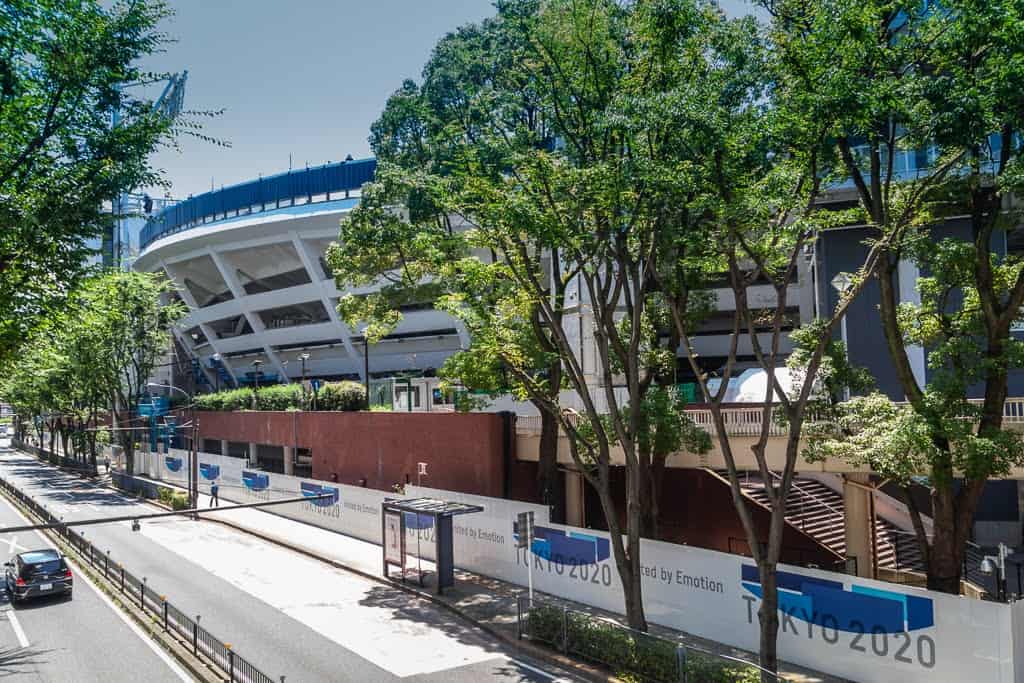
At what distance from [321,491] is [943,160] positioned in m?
25.5

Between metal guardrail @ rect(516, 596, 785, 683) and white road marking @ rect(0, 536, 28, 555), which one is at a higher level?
metal guardrail @ rect(516, 596, 785, 683)

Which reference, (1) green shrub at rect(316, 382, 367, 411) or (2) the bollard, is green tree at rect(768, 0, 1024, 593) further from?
(1) green shrub at rect(316, 382, 367, 411)

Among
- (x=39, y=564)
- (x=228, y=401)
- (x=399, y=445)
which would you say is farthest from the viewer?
(x=228, y=401)

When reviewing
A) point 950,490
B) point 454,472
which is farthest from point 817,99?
point 454,472

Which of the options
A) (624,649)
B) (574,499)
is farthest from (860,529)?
(624,649)

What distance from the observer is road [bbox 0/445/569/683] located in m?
15.9

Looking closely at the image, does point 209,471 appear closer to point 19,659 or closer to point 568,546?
point 19,659

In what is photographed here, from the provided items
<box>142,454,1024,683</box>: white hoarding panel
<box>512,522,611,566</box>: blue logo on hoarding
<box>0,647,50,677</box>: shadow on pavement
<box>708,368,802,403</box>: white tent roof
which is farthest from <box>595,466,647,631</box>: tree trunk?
<box>0,647,50,677</box>: shadow on pavement

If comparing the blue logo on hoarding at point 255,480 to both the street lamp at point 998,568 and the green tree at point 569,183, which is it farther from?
the street lamp at point 998,568

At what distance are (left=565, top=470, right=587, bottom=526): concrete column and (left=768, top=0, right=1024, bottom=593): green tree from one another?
43.4 feet

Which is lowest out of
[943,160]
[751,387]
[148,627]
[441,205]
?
[148,627]

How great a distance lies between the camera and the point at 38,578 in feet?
71.1

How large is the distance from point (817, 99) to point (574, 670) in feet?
38.5

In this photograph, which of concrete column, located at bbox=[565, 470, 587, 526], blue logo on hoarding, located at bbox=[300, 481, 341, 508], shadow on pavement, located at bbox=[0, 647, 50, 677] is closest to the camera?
shadow on pavement, located at bbox=[0, 647, 50, 677]
